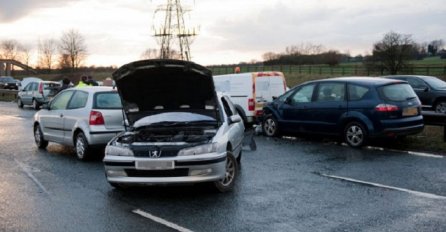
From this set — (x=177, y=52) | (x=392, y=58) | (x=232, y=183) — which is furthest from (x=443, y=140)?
(x=177, y=52)

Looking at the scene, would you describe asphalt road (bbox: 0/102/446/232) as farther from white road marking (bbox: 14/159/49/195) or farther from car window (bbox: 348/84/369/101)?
car window (bbox: 348/84/369/101)

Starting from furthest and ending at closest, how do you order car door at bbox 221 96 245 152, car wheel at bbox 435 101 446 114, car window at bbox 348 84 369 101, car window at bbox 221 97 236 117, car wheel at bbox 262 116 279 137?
car wheel at bbox 435 101 446 114 < car wheel at bbox 262 116 279 137 < car window at bbox 348 84 369 101 < car window at bbox 221 97 236 117 < car door at bbox 221 96 245 152

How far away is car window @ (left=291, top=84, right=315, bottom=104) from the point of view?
1319cm

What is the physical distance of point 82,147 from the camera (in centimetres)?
1094

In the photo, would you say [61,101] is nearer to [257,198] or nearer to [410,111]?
[257,198]

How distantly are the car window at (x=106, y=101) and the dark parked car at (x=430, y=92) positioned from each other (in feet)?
41.5

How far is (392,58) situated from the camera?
44188mm

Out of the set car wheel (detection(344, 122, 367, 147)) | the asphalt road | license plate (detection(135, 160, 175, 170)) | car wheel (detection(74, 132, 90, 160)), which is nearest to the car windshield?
car wheel (detection(344, 122, 367, 147))

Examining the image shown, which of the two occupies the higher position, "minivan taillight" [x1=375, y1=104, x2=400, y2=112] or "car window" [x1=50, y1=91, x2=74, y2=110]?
A: "car window" [x1=50, y1=91, x2=74, y2=110]

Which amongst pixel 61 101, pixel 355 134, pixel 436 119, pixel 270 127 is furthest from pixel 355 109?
pixel 61 101

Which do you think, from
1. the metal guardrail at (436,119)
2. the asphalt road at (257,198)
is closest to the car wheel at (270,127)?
the asphalt road at (257,198)

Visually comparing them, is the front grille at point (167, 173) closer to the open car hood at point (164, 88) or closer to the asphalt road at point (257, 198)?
the asphalt road at point (257, 198)

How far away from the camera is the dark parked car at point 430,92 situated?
2005 cm

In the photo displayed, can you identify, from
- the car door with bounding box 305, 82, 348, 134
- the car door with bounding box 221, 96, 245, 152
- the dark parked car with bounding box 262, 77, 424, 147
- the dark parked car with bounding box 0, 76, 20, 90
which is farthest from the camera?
A: the dark parked car with bounding box 0, 76, 20, 90
